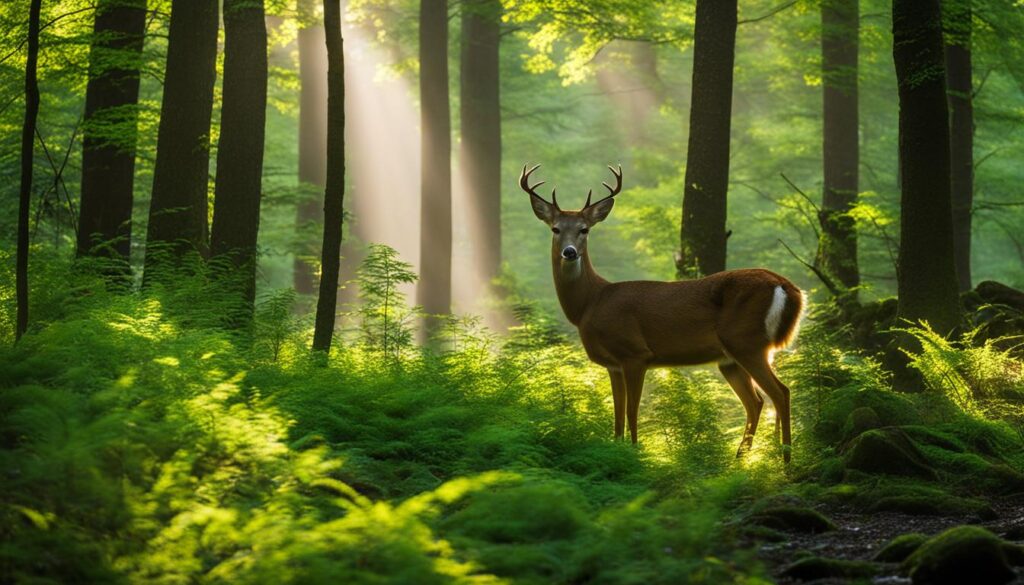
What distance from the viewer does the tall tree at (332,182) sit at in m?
9.77

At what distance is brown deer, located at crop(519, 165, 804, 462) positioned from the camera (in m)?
8.95

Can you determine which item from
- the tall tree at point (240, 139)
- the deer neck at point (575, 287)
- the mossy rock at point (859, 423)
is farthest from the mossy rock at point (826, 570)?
the tall tree at point (240, 139)

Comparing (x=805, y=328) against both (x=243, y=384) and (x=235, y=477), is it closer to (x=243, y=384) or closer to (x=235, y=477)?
(x=243, y=384)

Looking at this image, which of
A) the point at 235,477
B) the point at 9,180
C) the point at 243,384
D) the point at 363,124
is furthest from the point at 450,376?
the point at 363,124

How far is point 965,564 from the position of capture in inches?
183

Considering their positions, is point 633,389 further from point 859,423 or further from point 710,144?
point 710,144

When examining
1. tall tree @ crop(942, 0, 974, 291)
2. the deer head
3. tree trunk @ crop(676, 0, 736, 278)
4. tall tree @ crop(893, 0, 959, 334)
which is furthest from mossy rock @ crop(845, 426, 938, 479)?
tall tree @ crop(942, 0, 974, 291)

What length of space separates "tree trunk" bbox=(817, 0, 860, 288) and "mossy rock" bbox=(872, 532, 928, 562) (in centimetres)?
1025

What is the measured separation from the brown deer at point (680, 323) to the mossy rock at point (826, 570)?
3.64 m

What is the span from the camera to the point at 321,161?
88.8ft

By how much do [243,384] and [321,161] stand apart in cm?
2002

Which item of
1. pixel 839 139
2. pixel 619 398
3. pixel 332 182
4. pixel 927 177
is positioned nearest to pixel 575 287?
pixel 619 398

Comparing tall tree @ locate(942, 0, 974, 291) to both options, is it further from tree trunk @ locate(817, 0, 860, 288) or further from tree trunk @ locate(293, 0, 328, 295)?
tree trunk @ locate(293, 0, 328, 295)

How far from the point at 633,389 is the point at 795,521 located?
3256mm
